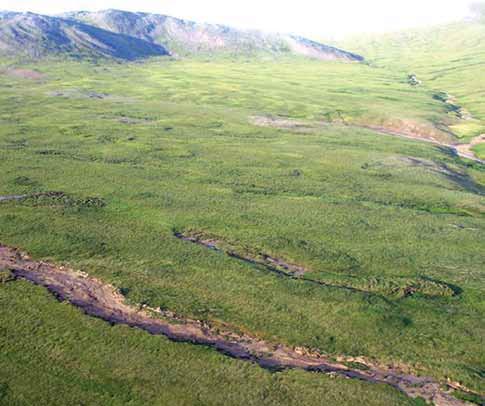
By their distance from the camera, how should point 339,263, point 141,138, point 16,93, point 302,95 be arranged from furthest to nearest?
1. point 302,95
2. point 16,93
3. point 141,138
4. point 339,263

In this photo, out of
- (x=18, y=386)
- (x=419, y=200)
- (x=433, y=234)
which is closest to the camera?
(x=18, y=386)

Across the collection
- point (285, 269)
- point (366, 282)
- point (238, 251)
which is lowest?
point (238, 251)

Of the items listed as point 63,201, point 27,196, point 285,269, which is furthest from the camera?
point 27,196

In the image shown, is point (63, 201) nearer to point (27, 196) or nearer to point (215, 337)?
point (27, 196)

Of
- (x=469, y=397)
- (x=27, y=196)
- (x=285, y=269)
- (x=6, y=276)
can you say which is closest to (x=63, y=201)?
(x=27, y=196)

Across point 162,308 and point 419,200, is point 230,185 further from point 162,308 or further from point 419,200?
point 162,308

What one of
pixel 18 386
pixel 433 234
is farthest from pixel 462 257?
pixel 18 386

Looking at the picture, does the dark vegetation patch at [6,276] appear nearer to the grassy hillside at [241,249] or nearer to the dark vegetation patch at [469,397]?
the grassy hillside at [241,249]

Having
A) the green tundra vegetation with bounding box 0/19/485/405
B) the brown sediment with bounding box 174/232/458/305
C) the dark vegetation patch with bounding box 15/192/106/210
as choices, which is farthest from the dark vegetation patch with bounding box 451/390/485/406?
the dark vegetation patch with bounding box 15/192/106/210
